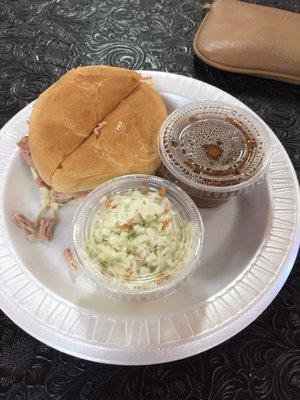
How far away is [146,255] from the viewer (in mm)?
1183

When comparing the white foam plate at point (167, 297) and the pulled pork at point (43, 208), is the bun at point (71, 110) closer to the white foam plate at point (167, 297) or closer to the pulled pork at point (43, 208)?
the pulled pork at point (43, 208)

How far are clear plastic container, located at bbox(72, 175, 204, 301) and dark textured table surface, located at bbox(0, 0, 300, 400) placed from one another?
0.21 metres

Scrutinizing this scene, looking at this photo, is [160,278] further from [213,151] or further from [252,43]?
[252,43]

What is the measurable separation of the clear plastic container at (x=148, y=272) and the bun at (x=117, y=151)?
0.04 meters

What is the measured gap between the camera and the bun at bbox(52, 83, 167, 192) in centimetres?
131

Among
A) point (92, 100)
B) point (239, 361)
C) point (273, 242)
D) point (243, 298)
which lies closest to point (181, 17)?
point (92, 100)

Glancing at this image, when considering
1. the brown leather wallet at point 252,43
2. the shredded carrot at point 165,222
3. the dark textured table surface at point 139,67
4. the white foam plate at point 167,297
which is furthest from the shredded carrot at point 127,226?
the brown leather wallet at point 252,43

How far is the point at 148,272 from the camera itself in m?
1.18

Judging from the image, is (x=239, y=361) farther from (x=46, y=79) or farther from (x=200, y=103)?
(x=46, y=79)

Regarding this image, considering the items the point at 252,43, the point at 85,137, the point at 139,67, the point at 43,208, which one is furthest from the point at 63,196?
the point at 252,43

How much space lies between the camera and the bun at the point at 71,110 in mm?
1321

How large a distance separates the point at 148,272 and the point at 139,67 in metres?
0.97

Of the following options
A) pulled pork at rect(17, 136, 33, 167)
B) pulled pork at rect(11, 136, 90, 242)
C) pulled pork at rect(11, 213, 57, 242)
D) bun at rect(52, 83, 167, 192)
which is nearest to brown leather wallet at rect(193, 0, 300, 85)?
bun at rect(52, 83, 167, 192)

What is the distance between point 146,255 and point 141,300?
11 centimetres
